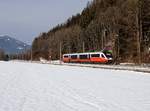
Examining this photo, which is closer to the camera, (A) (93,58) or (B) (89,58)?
(A) (93,58)

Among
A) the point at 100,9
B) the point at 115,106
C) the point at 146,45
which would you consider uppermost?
the point at 100,9

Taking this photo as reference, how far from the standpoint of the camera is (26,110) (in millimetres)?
11586

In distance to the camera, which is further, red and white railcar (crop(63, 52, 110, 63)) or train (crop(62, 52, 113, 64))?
red and white railcar (crop(63, 52, 110, 63))

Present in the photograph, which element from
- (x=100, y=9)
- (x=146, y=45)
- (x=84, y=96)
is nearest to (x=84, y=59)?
(x=146, y=45)

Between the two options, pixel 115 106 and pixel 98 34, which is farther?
pixel 98 34

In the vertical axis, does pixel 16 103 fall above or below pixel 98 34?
below

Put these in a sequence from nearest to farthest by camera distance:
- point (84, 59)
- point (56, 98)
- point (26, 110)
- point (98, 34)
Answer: point (26, 110) → point (56, 98) → point (84, 59) → point (98, 34)

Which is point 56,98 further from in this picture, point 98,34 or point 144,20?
point 98,34

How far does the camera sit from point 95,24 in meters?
119

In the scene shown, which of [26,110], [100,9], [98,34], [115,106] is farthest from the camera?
[100,9]

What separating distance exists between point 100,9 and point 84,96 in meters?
136

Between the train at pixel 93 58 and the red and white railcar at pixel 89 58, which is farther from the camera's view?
the red and white railcar at pixel 89 58

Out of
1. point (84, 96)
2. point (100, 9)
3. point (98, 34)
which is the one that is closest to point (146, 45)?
point (98, 34)

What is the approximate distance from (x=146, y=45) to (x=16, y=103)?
64413 mm
